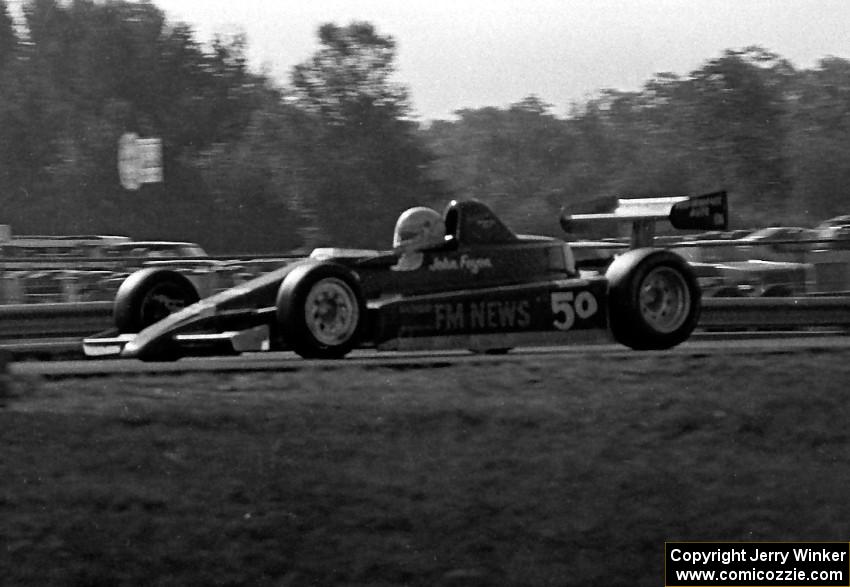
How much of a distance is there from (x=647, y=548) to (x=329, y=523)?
134cm

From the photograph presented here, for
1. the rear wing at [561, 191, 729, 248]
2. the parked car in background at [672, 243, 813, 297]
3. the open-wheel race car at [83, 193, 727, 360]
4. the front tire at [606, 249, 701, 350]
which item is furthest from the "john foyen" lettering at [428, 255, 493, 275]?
the parked car in background at [672, 243, 813, 297]

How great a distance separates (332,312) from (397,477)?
302 cm

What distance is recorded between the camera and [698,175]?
83250mm

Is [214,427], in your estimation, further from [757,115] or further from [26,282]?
[757,115]

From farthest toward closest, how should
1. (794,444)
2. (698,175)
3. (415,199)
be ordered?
(698,175) < (415,199) < (794,444)

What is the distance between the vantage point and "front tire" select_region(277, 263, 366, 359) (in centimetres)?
971

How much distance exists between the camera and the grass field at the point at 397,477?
6.32 metres

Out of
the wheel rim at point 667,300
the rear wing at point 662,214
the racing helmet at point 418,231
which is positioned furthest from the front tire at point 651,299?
the racing helmet at point 418,231

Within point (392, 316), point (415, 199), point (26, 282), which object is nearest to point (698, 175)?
point (415, 199)

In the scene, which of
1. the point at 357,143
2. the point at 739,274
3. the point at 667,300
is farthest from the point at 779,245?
the point at 357,143

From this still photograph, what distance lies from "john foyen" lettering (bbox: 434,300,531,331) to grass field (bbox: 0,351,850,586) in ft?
4.65

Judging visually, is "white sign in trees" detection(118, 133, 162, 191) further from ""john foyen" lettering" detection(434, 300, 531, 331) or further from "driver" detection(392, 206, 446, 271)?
""john foyen" lettering" detection(434, 300, 531, 331)

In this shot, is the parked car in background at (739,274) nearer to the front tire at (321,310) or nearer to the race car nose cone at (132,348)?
the front tire at (321,310)

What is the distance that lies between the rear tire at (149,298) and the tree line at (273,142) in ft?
193
